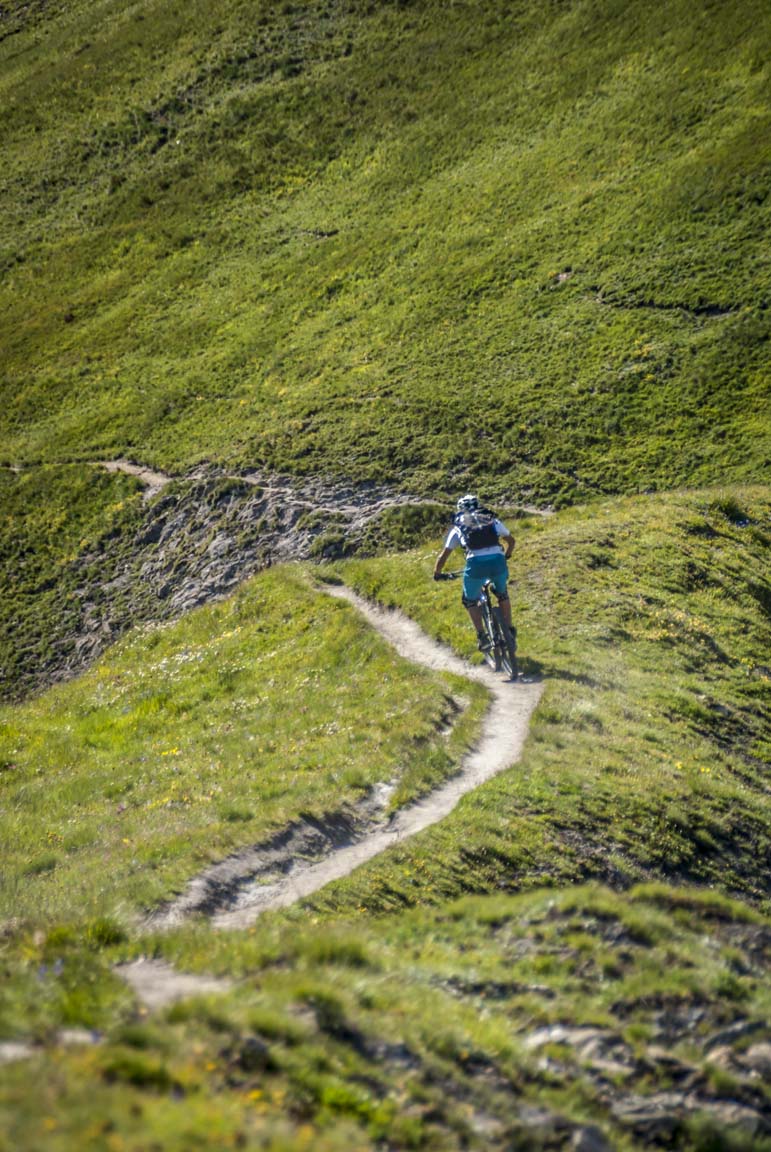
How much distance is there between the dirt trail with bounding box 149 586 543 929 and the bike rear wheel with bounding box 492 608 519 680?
92 centimetres

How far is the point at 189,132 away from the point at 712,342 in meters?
61.8

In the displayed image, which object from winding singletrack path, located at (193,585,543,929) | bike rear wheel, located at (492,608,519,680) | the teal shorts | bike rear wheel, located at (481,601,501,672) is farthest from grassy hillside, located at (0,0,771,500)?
the teal shorts

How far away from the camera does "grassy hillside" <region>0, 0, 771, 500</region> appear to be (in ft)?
165

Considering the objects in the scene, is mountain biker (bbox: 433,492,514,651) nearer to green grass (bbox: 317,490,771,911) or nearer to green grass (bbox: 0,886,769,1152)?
green grass (bbox: 317,490,771,911)

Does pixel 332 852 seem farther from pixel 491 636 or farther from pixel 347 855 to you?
pixel 491 636

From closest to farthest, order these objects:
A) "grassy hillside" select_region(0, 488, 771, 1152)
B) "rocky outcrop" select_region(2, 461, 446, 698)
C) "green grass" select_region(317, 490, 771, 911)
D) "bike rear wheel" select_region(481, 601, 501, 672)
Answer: "grassy hillside" select_region(0, 488, 771, 1152) → "green grass" select_region(317, 490, 771, 911) → "bike rear wheel" select_region(481, 601, 501, 672) → "rocky outcrop" select_region(2, 461, 446, 698)

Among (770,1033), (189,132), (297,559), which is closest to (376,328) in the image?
(297,559)

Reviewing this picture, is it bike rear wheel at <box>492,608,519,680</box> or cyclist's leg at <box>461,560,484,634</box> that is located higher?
cyclist's leg at <box>461,560,484,634</box>

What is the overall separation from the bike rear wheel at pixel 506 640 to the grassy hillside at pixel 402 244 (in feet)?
71.8

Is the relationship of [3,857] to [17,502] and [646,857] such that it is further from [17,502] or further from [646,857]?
[17,502]

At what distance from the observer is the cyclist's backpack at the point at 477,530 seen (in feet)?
75.3

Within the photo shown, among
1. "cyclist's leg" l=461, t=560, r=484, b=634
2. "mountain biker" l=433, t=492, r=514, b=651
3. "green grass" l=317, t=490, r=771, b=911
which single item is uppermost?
"mountain biker" l=433, t=492, r=514, b=651

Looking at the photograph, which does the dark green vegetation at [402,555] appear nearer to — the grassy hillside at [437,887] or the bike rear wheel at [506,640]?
the grassy hillside at [437,887]

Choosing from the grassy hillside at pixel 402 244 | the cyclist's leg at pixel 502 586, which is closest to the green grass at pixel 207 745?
the cyclist's leg at pixel 502 586
